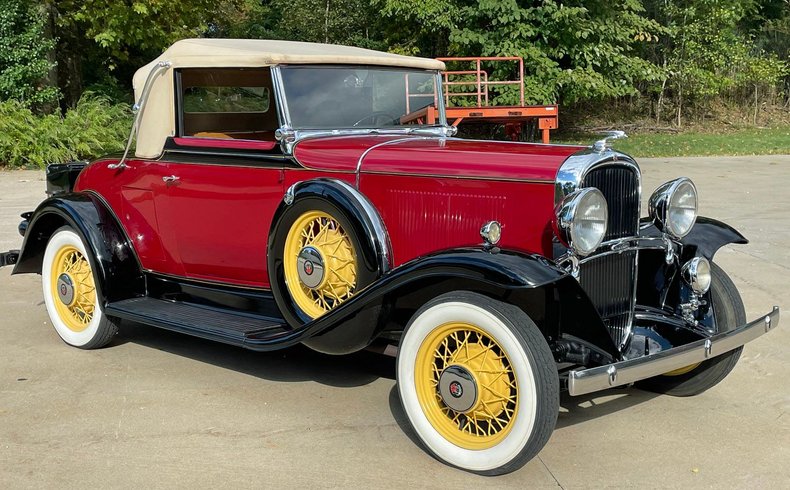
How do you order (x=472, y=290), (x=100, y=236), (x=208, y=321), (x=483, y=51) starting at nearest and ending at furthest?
(x=472, y=290) → (x=208, y=321) → (x=100, y=236) → (x=483, y=51)

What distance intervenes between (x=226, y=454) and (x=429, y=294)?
1149 mm

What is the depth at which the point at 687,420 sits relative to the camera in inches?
153

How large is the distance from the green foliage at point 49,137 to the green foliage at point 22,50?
40 cm

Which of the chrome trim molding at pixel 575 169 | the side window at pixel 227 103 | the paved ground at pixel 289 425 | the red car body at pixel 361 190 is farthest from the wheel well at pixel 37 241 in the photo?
the chrome trim molding at pixel 575 169

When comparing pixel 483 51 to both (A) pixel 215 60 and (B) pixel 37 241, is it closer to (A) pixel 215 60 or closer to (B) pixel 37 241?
(B) pixel 37 241

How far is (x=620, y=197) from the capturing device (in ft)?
12.5

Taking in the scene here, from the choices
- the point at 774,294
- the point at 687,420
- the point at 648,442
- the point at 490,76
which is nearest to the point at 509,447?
the point at 648,442

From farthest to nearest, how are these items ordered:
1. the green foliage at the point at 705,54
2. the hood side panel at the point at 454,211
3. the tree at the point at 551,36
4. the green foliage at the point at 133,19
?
the green foliage at the point at 705,54 < the tree at the point at 551,36 < the green foliage at the point at 133,19 < the hood side panel at the point at 454,211

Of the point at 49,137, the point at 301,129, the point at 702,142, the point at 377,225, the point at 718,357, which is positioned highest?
the point at 301,129

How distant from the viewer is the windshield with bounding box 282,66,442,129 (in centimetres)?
449

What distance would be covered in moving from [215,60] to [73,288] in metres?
1.73

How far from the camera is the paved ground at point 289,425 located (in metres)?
3.31

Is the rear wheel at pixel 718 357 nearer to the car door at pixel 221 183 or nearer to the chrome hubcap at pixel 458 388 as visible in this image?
the chrome hubcap at pixel 458 388

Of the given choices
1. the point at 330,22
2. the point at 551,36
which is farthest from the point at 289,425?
the point at 330,22
